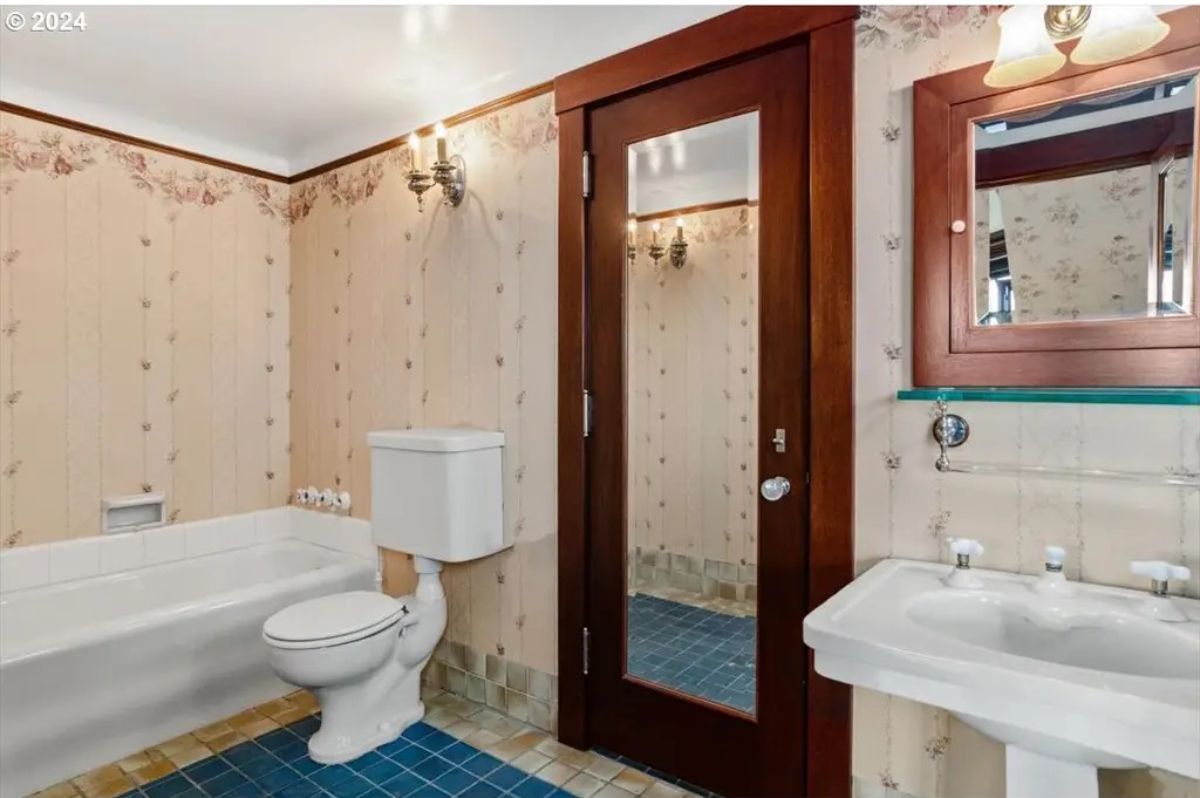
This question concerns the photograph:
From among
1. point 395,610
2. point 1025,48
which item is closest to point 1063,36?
point 1025,48

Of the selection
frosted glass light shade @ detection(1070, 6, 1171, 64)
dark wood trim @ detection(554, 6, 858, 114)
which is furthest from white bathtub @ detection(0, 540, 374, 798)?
frosted glass light shade @ detection(1070, 6, 1171, 64)

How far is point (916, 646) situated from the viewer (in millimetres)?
1082

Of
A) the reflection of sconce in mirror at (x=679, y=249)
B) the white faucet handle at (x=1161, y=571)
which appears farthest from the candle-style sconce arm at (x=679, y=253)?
the white faucet handle at (x=1161, y=571)

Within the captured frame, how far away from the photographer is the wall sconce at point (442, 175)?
245 cm

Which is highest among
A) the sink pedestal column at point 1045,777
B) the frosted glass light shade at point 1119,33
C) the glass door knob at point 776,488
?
the frosted glass light shade at point 1119,33

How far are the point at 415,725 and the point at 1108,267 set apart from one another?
7.96 ft

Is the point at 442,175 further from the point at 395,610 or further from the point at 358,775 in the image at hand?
the point at 358,775

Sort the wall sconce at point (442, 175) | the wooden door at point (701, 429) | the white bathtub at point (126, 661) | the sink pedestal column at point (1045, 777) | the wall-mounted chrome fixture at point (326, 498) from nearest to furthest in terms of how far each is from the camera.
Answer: the sink pedestal column at point (1045, 777) < the wooden door at point (701, 429) < the white bathtub at point (126, 661) < the wall sconce at point (442, 175) < the wall-mounted chrome fixture at point (326, 498)

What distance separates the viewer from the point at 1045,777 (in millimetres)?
1161

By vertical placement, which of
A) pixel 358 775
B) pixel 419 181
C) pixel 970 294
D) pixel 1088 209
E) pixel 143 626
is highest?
pixel 419 181

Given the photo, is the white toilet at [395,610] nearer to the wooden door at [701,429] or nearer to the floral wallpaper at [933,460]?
the wooden door at [701,429]

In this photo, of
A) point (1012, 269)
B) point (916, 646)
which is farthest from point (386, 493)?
point (1012, 269)

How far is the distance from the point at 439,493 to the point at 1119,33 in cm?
207

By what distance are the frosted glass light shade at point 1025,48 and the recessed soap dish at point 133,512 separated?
3.25 meters
